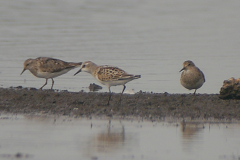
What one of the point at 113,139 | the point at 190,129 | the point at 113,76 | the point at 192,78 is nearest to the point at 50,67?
the point at 113,76

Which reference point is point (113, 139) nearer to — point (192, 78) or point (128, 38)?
point (192, 78)

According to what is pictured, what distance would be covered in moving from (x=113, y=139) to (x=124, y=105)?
2.76m

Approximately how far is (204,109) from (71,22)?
19.2 meters

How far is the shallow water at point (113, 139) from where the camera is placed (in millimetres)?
7688

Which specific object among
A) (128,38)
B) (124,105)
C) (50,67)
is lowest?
(124,105)

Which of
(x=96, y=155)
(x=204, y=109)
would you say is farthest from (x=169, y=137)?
(x=204, y=109)

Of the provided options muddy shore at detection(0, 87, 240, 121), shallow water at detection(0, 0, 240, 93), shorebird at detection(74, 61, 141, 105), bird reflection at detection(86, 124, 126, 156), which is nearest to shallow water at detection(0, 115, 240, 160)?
bird reflection at detection(86, 124, 126, 156)

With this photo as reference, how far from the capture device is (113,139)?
857 centimetres

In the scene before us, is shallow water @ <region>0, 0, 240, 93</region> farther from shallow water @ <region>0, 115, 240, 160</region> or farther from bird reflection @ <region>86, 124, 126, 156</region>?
bird reflection @ <region>86, 124, 126, 156</region>

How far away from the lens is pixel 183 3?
129ft

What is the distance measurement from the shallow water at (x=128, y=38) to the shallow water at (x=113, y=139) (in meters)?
4.96

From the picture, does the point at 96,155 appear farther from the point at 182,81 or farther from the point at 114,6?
the point at 114,6

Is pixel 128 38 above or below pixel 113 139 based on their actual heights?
above

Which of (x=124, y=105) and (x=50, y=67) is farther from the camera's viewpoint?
(x=50, y=67)
